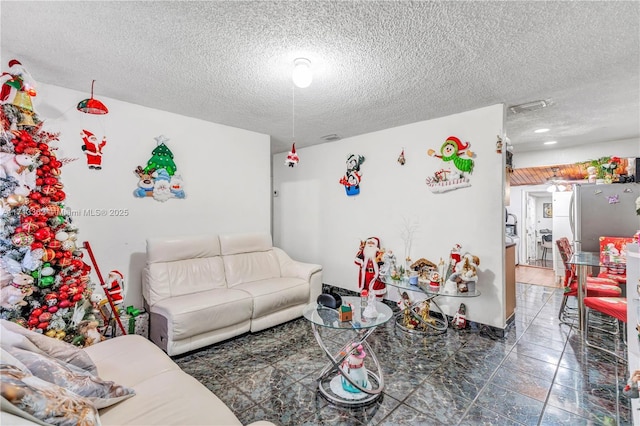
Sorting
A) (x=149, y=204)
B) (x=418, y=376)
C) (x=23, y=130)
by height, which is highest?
(x=23, y=130)

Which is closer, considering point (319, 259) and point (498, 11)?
point (498, 11)

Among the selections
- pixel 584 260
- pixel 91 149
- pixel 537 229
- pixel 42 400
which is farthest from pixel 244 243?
pixel 537 229

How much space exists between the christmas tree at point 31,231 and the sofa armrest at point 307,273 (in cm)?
212

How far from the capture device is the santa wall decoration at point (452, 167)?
3.26 meters

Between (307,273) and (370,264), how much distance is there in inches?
34.6

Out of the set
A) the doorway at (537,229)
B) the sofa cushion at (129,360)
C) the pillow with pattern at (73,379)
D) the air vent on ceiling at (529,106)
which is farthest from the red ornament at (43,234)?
the doorway at (537,229)

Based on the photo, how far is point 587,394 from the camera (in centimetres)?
204

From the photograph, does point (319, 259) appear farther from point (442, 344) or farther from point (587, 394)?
point (587, 394)

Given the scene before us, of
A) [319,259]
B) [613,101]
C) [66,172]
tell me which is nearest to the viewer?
[66,172]

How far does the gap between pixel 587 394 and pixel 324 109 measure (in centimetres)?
328

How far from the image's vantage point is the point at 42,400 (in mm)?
893

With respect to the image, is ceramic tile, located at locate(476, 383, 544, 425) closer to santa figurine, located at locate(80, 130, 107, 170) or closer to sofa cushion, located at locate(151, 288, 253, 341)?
sofa cushion, located at locate(151, 288, 253, 341)

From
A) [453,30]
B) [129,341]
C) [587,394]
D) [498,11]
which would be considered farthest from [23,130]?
[587,394]

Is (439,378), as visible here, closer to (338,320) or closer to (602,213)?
(338,320)
